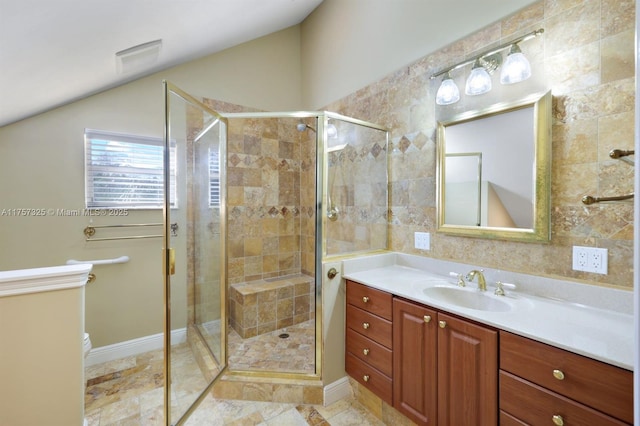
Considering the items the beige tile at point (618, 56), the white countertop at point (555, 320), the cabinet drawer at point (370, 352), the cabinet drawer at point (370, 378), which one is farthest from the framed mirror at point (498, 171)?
the cabinet drawer at point (370, 378)

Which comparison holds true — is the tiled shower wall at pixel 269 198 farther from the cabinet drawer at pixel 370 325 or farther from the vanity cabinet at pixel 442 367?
the vanity cabinet at pixel 442 367

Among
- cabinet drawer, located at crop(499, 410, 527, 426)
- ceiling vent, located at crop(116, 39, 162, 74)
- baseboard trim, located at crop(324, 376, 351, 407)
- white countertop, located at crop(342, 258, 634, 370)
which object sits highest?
ceiling vent, located at crop(116, 39, 162, 74)

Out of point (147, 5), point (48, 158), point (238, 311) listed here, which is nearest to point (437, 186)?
point (147, 5)

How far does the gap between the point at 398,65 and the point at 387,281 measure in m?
1.66

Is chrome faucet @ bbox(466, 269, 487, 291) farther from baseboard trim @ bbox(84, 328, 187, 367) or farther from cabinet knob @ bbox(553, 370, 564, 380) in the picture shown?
baseboard trim @ bbox(84, 328, 187, 367)

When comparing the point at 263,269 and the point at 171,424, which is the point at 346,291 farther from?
the point at 263,269

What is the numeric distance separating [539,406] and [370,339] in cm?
86

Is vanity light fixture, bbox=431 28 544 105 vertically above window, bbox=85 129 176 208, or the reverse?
vanity light fixture, bbox=431 28 544 105

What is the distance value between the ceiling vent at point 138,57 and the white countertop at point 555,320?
Result: 2134mm

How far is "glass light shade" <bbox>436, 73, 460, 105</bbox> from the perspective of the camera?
1718mm

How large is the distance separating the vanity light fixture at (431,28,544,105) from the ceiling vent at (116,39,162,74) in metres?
1.94

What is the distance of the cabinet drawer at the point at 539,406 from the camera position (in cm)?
87

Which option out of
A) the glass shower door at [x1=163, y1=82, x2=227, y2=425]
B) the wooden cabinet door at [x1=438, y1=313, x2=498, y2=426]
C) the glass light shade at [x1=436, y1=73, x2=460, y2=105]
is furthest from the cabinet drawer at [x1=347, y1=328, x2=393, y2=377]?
the glass light shade at [x1=436, y1=73, x2=460, y2=105]

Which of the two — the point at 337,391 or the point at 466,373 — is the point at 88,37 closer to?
the point at 466,373
